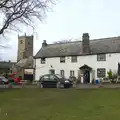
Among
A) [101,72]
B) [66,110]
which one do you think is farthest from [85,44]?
[66,110]

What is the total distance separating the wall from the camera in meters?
53.3

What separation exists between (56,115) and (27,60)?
248 ft

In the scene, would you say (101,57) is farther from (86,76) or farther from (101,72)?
(86,76)

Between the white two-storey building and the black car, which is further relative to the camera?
the white two-storey building

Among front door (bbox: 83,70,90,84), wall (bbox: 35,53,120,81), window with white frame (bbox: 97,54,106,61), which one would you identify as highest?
window with white frame (bbox: 97,54,106,61)

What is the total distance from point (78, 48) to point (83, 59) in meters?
3.61

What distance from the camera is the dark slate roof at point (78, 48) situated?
55.1 meters

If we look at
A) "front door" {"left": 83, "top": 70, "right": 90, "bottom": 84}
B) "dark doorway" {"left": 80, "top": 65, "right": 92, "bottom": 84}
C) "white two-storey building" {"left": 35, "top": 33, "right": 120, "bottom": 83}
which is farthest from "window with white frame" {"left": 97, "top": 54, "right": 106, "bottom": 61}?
"front door" {"left": 83, "top": 70, "right": 90, "bottom": 84}

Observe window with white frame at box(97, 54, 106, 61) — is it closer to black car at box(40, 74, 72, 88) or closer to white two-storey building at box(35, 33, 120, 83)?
white two-storey building at box(35, 33, 120, 83)

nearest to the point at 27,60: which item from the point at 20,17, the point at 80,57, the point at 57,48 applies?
the point at 57,48

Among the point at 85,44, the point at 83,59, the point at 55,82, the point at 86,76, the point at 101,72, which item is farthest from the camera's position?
the point at 85,44

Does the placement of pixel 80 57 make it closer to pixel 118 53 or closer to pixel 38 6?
pixel 118 53

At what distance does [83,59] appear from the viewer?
57.8 metres

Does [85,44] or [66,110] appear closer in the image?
[66,110]
